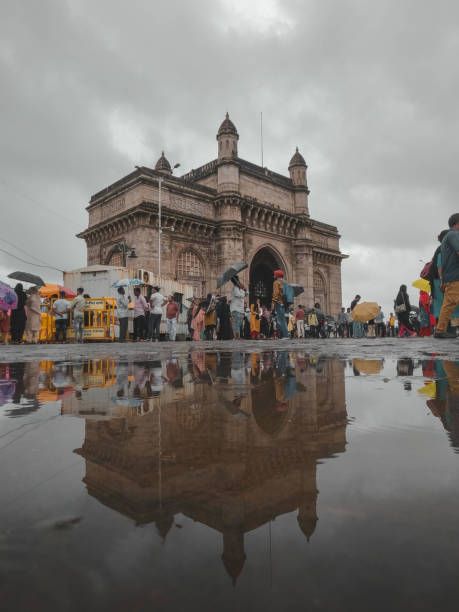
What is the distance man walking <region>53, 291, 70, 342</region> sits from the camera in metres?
11.8

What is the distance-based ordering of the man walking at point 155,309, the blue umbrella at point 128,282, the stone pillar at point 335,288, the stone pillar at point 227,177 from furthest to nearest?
the stone pillar at point 335,288 < the stone pillar at point 227,177 < the blue umbrella at point 128,282 < the man walking at point 155,309

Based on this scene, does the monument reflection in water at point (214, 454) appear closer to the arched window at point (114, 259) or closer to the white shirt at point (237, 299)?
the white shirt at point (237, 299)

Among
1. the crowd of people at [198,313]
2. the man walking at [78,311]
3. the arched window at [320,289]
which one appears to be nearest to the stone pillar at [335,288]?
the arched window at [320,289]

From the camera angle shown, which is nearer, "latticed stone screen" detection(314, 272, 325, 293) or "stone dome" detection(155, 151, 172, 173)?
"stone dome" detection(155, 151, 172, 173)

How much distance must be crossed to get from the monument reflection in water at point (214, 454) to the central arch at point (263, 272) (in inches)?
A: 1039

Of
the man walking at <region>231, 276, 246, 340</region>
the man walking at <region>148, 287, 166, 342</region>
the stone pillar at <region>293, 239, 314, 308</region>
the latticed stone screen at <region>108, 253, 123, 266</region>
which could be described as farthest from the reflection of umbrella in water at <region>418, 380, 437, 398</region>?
the stone pillar at <region>293, 239, 314, 308</region>

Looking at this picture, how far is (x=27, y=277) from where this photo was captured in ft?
38.0

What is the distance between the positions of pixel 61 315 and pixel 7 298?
1.69m

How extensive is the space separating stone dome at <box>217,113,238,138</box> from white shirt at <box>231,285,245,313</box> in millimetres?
17510

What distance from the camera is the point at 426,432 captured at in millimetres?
856

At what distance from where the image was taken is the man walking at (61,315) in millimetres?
11789

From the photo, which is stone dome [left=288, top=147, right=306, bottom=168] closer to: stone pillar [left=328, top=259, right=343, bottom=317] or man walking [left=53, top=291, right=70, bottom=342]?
stone pillar [left=328, top=259, right=343, bottom=317]

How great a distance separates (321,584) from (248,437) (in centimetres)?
48

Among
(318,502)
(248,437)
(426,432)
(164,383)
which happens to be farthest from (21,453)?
(164,383)
